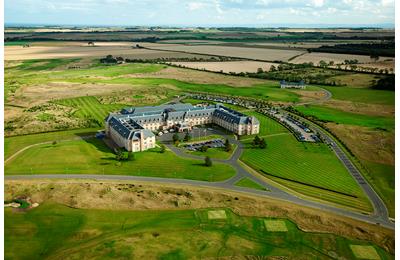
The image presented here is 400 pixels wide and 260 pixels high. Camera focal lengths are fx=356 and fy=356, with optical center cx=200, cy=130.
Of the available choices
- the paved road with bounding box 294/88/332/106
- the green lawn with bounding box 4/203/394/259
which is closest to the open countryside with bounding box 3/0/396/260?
the green lawn with bounding box 4/203/394/259

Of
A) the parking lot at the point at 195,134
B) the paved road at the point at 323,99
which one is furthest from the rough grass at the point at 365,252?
the paved road at the point at 323,99

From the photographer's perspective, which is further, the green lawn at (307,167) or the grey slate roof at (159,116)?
the grey slate roof at (159,116)

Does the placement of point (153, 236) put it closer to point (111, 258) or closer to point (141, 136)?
point (111, 258)

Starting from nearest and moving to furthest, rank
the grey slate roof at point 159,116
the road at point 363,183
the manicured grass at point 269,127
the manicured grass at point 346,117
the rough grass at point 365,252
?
the rough grass at point 365,252 → the road at point 363,183 → the grey slate roof at point 159,116 → the manicured grass at point 269,127 → the manicured grass at point 346,117

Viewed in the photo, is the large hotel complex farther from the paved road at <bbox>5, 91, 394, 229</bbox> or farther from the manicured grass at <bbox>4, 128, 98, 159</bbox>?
the paved road at <bbox>5, 91, 394, 229</bbox>

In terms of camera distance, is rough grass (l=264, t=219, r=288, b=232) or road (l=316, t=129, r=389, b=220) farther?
road (l=316, t=129, r=389, b=220)

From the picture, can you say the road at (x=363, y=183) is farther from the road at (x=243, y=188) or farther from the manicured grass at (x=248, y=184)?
the manicured grass at (x=248, y=184)

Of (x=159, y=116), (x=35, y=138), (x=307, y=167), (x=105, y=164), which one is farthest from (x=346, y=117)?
(x=35, y=138)
